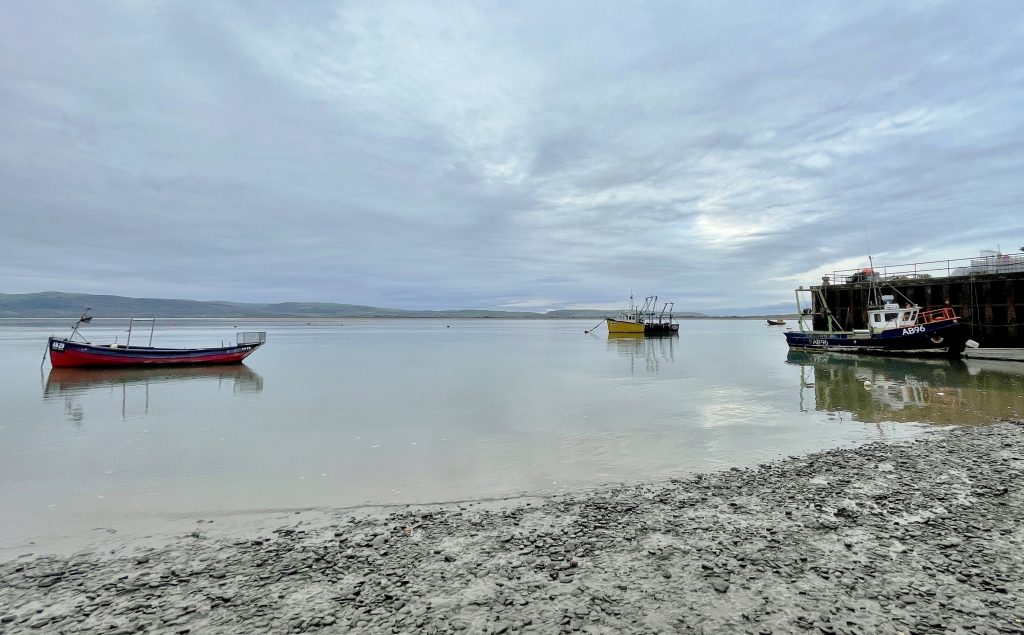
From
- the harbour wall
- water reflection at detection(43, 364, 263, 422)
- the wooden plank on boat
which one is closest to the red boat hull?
water reflection at detection(43, 364, 263, 422)

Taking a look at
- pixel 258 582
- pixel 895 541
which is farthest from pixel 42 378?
pixel 895 541

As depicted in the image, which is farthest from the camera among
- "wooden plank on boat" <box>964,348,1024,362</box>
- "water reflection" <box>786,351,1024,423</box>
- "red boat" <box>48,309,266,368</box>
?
"wooden plank on boat" <box>964,348,1024,362</box>

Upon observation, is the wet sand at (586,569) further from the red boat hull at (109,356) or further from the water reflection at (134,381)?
the red boat hull at (109,356)

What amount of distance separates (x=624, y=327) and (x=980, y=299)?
44.4 m

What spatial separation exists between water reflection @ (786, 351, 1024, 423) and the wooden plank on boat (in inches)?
50.5

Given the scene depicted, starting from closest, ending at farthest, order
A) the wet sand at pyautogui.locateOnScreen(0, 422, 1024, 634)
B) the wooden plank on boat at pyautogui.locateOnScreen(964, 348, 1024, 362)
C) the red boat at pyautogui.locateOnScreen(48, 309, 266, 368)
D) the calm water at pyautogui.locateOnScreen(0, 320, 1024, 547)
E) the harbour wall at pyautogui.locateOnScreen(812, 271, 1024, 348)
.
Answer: the wet sand at pyautogui.locateOnScreen(0, 422, 1024, 634) → the calm water at pyautogui.locateOnScreen(0, 320, 1024, 547) → the red boat at pyautogui.locateOnScreen(48, 309, 266, 368) → the wooden plank on boat at pyautogui.locateOnScreen(964, 348, 1024, 362) → the harbour wall at pyautogui.locateOnScreen(812, 271, 1024, 348)

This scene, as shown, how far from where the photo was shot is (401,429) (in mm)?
13742

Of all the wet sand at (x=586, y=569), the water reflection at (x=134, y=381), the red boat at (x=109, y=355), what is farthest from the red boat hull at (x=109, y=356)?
the wet sand at (x=586, y=569)

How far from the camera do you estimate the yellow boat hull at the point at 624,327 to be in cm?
Result: 7562

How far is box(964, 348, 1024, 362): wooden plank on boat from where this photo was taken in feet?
93.5

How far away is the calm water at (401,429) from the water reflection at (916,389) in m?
0.12

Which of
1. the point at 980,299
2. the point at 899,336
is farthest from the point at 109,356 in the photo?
the point at 980,299

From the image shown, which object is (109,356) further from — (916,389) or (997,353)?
(997,353)

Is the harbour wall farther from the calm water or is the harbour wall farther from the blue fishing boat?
the calm water
